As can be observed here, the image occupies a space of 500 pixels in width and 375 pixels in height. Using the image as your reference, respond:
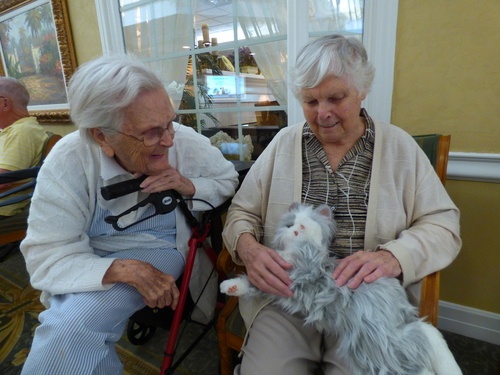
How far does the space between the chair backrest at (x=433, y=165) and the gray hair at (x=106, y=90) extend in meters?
0.98

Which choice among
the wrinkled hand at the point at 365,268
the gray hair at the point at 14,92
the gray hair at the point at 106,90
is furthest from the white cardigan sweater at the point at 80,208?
the gray hair at the point at 14,92

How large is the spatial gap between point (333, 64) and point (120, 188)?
2.40ft

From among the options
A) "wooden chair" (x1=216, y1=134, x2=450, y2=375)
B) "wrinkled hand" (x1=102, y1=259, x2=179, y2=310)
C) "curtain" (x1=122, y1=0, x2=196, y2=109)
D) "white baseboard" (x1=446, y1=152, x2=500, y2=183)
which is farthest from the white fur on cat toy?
"curtain" (x1=122, y1=0, x2=196, y2=109)

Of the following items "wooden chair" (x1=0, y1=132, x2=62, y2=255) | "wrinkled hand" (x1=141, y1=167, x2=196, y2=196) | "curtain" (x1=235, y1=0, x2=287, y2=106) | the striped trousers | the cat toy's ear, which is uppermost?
"curtain" (x1=235, y1=0, x2=287, y2=106)

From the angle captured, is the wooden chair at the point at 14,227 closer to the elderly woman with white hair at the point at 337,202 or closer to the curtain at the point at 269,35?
the elderly woman with white hair at the point at 337,202

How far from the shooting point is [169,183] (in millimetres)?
1006

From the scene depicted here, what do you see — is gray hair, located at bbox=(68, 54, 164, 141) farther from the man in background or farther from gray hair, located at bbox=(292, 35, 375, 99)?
the man in background

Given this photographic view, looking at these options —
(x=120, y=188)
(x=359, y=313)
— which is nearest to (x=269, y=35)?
(x=120, y=188)

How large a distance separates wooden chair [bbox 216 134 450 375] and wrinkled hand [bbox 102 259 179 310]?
20cm

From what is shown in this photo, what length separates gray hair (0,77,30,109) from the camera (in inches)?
77.4

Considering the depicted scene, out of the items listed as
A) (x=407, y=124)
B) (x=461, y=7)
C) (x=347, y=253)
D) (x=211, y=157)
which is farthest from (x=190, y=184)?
(x=461, y=7)

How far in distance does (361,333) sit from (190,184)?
2.31 ft

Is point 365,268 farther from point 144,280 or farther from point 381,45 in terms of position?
point 381,45

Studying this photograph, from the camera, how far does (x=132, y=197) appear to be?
1.02 metres
